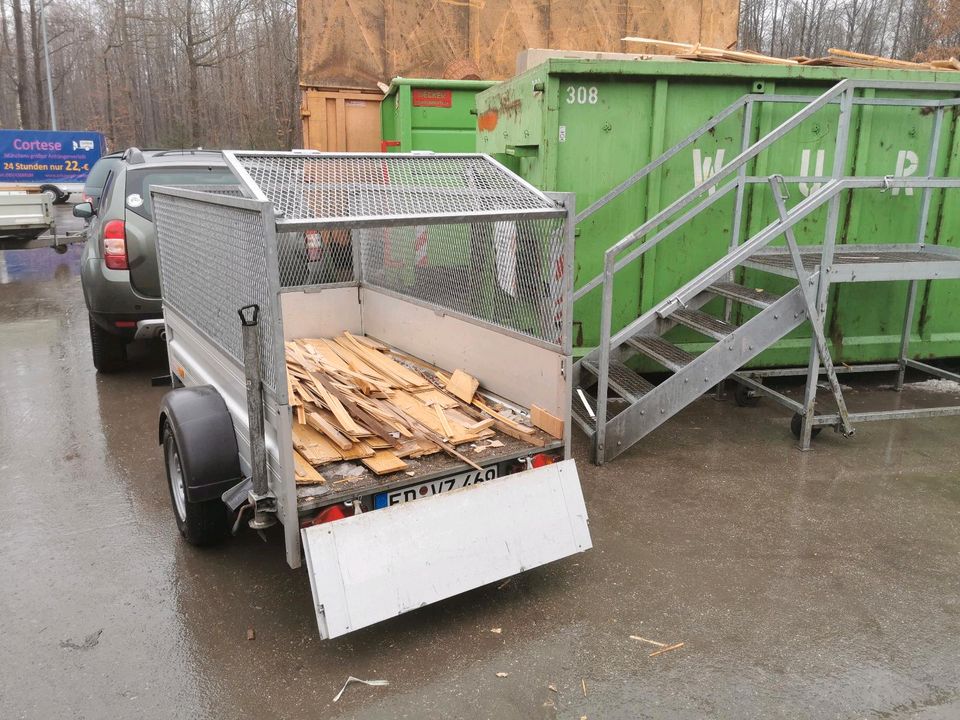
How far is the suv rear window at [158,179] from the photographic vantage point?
20.5ft

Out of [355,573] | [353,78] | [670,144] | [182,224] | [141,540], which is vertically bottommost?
[141,540]

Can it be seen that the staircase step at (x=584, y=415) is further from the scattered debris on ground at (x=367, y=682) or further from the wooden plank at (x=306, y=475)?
the scattered debris on ground at (x=367, y=682)

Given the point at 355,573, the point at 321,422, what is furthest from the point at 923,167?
the point at 355,573

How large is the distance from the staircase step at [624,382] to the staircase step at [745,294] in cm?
95

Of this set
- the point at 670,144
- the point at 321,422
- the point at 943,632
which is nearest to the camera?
the point at 943,632

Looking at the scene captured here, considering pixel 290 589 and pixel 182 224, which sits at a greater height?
pixel 182 224

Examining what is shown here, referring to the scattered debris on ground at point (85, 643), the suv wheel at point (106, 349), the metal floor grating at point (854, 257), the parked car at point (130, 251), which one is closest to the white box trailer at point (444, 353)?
the scattered debris on ground at point (85, 643)

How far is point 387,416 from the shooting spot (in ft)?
12.7

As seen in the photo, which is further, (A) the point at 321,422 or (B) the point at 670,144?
(B) the point at 670,144

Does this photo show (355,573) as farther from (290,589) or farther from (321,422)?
(321,422)

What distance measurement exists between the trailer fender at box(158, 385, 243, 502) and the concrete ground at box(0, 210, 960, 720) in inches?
20.1

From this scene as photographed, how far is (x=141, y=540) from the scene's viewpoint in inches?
154

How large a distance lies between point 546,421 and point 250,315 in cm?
153

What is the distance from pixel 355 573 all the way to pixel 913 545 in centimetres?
296
